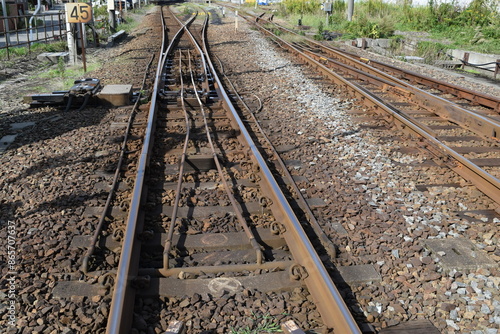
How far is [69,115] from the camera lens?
7.79 metres

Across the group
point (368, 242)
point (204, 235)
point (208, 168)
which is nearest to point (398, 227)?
point (368, 242)

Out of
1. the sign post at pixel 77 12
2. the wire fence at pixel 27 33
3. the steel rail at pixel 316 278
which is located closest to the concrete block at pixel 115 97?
the sign post at pixel 77 12

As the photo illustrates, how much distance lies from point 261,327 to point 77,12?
11.4m

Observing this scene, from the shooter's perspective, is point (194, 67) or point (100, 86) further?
point (194, 67)

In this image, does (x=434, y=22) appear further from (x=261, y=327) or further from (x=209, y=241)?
(x=261, y=327)

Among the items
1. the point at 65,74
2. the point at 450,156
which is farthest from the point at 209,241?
the point at 65,74

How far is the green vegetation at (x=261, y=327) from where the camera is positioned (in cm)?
290

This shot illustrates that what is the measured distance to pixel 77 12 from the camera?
1211 cm

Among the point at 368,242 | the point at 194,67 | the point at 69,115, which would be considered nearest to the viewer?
the point at 368,242

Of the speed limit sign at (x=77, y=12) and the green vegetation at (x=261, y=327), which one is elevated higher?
the speed limit sign at (x=77, y=12)

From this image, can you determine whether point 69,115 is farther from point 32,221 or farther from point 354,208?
point 354,208

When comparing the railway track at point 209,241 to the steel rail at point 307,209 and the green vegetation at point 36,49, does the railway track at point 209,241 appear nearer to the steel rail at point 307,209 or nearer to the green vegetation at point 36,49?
the steel rail at point 307,209

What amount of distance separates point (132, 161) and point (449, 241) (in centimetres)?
352

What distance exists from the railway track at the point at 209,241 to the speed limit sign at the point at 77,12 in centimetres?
730
